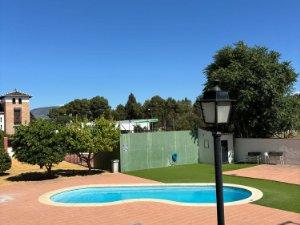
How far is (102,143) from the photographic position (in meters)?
26.7

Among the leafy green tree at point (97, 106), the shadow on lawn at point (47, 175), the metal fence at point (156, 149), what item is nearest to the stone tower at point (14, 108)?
the leafy green tree at point (97, 106)

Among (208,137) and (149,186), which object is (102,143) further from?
(208,137)

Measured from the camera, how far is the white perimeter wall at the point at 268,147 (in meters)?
27.7

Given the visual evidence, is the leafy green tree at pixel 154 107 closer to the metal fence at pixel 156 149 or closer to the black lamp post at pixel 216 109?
the metal fence at pixel 156 149

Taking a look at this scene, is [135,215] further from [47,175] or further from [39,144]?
[47,175]

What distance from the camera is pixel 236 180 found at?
22.5 m

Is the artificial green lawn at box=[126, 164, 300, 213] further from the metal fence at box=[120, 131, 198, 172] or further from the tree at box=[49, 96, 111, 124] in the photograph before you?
the tree at box=[49, 96, 111, 124]

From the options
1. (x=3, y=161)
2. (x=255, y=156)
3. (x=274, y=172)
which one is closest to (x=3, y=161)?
(x=3, y=161)

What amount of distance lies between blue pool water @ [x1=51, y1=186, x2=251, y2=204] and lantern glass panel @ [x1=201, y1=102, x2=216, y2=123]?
44.6 ft

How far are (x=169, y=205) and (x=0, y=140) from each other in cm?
1544

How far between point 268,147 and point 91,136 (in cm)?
1233

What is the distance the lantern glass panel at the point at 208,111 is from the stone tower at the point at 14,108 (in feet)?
238

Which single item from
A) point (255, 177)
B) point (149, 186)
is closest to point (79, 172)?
point (149, 186)

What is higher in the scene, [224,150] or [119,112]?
[119,112]
